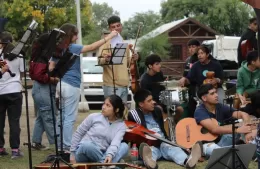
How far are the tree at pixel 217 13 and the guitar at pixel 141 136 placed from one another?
4196 centimetres

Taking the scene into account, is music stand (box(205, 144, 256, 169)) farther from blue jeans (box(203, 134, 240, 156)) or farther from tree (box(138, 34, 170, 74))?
tree (box(138, 34, 170, 74))

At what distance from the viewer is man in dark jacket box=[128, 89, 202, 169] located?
7.92 meters

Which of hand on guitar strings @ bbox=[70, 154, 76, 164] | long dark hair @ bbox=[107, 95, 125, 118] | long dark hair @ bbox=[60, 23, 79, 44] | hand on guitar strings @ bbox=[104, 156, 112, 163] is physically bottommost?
hand on guitar strings @ bbox=[70, 154, 76, 164]

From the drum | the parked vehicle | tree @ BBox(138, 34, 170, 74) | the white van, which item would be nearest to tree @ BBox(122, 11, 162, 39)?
tree @ BBox(138, 34, 170, 74)

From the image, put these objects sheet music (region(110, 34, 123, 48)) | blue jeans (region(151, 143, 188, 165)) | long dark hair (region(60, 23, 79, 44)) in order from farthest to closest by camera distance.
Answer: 1. sheet music (region(110, 34, 123, 48))
2. long dark hair (region(60, 23, 79, 44))
3. blue jeans (region(151, 143, 188, 165))

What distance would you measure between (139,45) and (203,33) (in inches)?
385

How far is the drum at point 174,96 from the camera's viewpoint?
9.90 metres

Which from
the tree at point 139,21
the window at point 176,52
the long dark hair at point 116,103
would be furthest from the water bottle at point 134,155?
the tree at point 139,21

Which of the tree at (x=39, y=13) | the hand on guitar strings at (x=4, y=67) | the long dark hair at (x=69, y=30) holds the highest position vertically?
the tree at (x=39, y=13)

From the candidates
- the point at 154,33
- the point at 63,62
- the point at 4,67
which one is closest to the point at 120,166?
the point at 63,62

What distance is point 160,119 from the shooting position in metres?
8.98

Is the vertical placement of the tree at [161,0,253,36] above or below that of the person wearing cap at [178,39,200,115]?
above

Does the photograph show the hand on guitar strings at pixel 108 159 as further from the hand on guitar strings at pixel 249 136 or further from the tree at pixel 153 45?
the tree at pixel 153 45

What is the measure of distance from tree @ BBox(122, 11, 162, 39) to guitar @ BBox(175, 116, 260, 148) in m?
42.9
